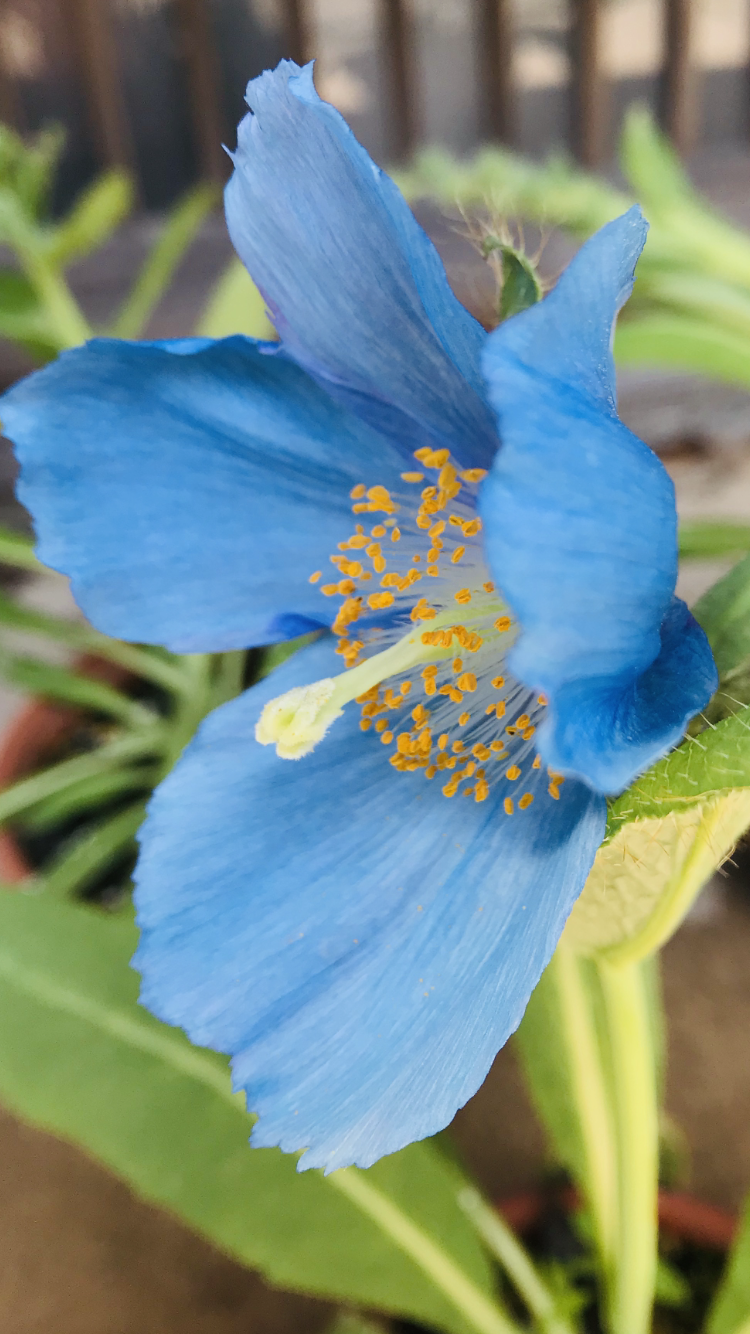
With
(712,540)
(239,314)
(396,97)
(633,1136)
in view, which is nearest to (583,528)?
(633,1136)

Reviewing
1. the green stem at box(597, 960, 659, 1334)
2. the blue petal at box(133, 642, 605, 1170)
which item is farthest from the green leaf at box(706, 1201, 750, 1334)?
the blue petal at box(133, 642, 605, 1170)

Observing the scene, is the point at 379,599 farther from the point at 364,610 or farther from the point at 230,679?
the point at 230,679

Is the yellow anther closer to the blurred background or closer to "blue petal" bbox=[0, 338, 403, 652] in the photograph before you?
"blue petal" bbox=[0, 338, 403, 652]

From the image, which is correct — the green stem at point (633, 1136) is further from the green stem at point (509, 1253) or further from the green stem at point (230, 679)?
the green stem at point (230, 679)

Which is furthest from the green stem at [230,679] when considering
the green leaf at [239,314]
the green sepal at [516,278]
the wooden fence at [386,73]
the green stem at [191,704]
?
the wooden fence at [386,73]

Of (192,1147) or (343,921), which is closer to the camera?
(343,921)

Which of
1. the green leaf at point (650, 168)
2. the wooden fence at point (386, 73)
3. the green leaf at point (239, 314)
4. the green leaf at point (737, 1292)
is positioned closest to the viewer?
the green leaf at point (737, 1292)
